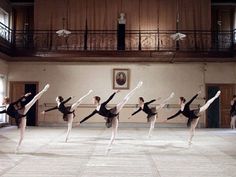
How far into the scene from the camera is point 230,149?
384 inches

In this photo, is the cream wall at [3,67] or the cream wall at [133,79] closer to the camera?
the cream wall at [3,67]

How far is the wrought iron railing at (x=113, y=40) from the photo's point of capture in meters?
18.0

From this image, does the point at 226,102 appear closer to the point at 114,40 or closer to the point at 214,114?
the point at 214,114

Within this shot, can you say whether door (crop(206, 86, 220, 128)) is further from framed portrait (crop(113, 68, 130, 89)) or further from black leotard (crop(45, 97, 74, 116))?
black leotard (crop(45, 97, 74, 116))

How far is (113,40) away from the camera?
59.7 feet

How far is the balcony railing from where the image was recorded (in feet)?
59.2

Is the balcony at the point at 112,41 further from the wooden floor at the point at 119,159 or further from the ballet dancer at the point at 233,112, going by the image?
the wooden floor at the point at 119,159

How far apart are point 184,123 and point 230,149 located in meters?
7.89

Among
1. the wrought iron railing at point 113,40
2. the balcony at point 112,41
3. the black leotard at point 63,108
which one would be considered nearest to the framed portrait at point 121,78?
the balcony at point 112,41

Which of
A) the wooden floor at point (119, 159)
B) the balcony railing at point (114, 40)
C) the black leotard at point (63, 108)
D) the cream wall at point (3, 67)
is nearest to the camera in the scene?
the wooden floor at point (119, 159)

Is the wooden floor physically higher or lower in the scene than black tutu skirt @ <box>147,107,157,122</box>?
lower

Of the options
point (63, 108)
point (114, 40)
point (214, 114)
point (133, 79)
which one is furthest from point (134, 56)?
point (63, 108)

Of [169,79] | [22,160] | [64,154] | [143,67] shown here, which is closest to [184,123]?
[169,79]

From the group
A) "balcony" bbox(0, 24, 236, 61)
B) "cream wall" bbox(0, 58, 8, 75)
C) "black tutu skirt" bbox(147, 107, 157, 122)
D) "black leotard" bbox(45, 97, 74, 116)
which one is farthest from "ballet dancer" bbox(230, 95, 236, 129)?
"cream wall" bbox(0, 58, 8, 75)
